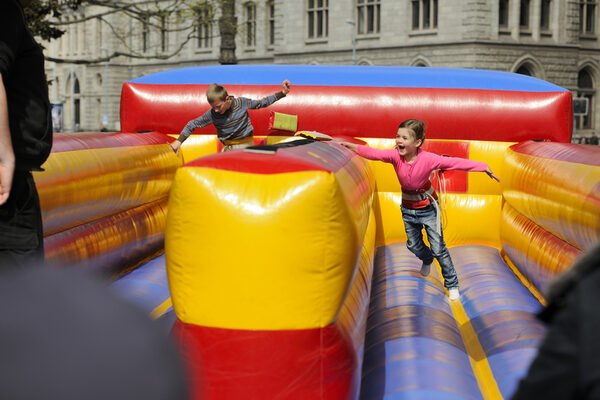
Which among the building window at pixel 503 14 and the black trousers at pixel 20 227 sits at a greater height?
the building window at pixel 503 14

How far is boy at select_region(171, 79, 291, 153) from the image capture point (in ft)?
16.6

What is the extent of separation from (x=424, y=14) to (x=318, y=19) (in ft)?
17.1

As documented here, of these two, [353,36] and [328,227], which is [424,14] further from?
[328,227]

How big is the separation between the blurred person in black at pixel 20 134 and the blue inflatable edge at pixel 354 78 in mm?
3374

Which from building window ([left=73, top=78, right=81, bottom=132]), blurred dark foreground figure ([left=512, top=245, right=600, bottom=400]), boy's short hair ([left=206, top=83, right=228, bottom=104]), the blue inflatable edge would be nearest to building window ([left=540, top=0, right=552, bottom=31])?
the blue inflatable edge

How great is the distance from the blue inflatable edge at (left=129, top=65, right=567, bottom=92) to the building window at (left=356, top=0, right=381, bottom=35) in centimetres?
2410

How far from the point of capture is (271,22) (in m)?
34.0

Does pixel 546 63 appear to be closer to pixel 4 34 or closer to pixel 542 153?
pixel 542 153

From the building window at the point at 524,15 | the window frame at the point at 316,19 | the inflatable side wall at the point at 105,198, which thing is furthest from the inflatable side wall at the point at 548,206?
the window frame at the point at 316,19

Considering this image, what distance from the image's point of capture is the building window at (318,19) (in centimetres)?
3064

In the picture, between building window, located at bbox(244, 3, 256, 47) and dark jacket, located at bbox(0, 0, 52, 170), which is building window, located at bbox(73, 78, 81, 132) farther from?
dark jacket, located at bbox(0, 0, 52, 170)

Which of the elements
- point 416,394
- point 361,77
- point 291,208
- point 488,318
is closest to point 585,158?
point 488,318

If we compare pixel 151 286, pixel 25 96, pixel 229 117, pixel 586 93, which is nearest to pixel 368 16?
pixel 586 93

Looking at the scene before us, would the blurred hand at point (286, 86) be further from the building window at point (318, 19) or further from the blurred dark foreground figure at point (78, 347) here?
the building window at point (318, 19)
